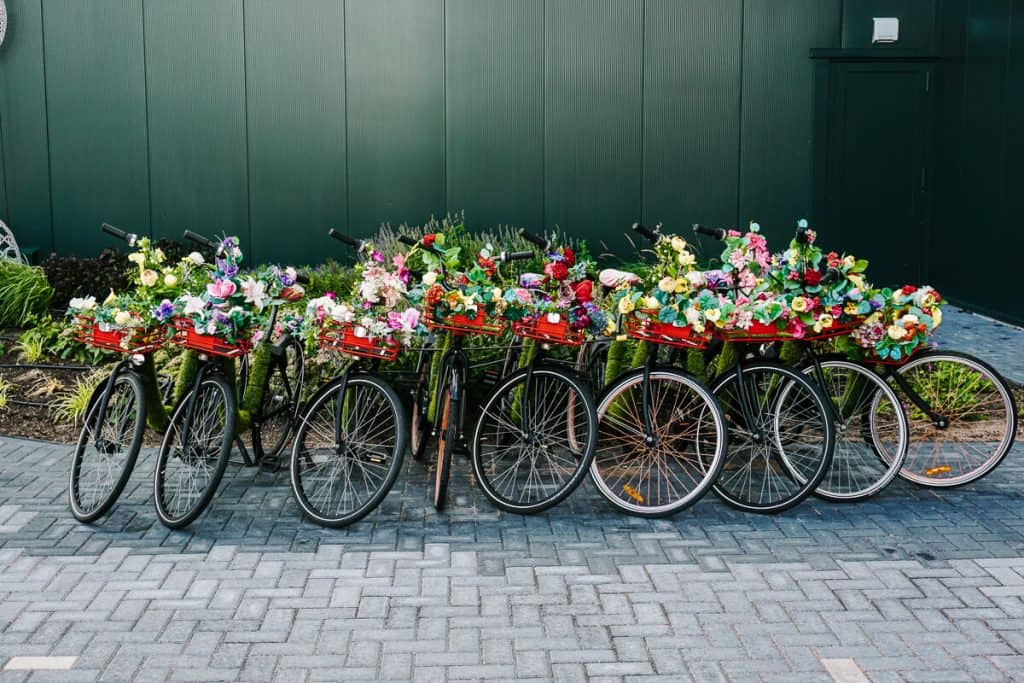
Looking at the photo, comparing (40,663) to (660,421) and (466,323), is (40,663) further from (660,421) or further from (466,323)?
(660,421)

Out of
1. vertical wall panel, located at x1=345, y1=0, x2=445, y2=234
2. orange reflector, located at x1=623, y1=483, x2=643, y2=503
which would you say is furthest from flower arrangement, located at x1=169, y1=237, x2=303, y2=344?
vertical wall panel, located at x1=345, y1=0, x2=445, y2=234

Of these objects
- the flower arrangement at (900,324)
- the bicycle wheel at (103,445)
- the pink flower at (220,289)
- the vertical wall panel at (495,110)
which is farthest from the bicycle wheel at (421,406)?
the vertical wall panel at (495,110)

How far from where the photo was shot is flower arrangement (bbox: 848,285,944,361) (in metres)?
5.47

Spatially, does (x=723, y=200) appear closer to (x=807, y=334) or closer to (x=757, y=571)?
(x=807, y=334)

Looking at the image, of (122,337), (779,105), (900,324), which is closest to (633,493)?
(900,324)

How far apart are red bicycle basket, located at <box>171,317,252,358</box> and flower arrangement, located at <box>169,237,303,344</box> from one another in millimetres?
21

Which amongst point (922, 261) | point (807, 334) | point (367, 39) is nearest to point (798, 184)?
point (922, 261)

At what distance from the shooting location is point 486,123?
12.3 meters

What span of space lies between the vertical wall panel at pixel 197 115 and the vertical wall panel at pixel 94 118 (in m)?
0.17

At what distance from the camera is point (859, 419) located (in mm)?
5820

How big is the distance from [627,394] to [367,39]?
316 inches

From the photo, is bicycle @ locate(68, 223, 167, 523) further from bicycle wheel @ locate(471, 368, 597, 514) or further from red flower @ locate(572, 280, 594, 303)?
red flower @ locate(572, 280, 594, 303)

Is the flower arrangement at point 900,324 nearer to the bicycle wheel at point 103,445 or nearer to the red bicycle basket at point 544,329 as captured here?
the red bicycle basket at point 544,329

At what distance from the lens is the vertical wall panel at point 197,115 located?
40.2ft
